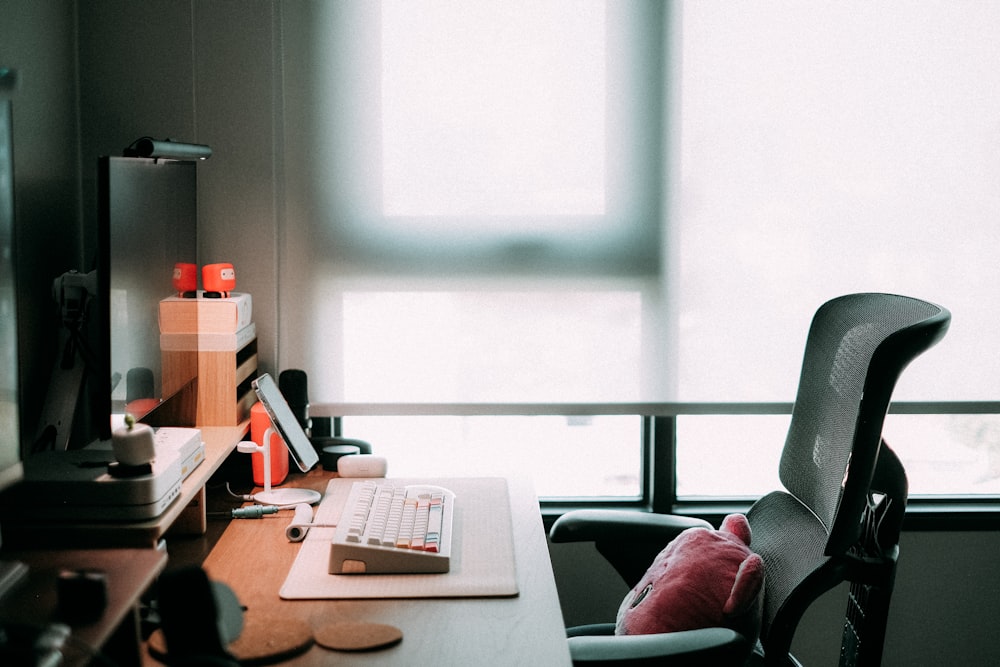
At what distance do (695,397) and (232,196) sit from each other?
1.27 metres

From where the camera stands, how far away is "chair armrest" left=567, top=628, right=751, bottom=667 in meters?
1.42

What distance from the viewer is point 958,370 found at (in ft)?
8.30

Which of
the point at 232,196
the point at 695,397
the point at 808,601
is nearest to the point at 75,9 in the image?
the point at 232,196

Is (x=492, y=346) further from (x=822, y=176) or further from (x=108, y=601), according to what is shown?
(x=108, y=601)

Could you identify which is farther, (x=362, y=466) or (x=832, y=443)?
(x=362, y=466)

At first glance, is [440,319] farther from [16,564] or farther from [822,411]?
[16,564]

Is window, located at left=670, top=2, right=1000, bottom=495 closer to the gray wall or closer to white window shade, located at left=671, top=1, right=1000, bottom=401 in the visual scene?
white window shade, located at left=671, top=1, right=1000, bottom=401

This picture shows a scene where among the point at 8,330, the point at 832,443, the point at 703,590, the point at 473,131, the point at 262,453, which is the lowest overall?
the point at 703,590

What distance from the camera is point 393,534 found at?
1749mm

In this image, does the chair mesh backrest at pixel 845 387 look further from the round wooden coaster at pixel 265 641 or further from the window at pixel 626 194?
the round wooden coaster at pixel 265 641

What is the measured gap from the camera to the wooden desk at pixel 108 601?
1127 mm

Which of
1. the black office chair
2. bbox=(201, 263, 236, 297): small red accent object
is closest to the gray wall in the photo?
bbox=(201, 263, 236, 297): small red accent object

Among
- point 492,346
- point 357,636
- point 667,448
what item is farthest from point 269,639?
point 667,448

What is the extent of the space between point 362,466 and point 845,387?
43.3 inches
